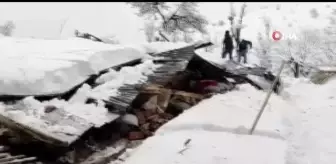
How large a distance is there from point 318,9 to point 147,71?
36878 mm

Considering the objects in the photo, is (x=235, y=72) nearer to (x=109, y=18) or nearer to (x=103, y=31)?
(x=103, y=31)

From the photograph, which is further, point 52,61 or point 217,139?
point 52,61

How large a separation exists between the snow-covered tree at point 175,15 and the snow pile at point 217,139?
20.2 metres

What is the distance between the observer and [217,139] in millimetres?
7781

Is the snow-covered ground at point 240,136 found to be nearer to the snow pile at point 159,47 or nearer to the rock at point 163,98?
the rock at point 163,98

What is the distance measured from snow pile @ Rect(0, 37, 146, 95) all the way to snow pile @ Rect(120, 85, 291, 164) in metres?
1.90

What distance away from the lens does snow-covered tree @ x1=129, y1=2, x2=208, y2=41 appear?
3041 centimetres

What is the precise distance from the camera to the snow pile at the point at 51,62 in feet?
25.2

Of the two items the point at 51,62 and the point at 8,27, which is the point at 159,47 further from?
the point at 8,27

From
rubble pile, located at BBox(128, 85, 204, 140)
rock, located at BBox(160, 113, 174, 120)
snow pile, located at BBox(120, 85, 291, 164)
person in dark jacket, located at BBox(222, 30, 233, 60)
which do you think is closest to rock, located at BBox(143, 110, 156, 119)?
rubble pile, located at BBox(128, 85, 204, 140)

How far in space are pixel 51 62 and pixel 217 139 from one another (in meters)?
3.51

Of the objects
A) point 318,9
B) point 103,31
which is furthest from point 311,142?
point 318,9

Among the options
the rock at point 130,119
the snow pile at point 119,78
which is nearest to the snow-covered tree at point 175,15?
the snow pile at point 119,78

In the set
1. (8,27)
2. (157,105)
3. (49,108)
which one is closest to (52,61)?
(49,108)
